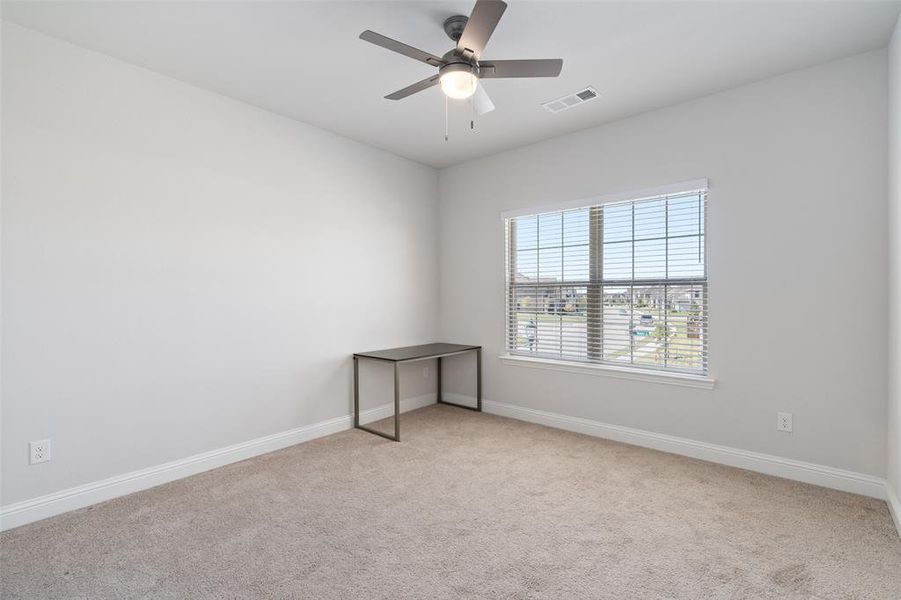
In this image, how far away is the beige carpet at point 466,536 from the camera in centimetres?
187

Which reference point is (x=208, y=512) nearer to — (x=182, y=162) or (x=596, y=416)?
(x=182, y=162)

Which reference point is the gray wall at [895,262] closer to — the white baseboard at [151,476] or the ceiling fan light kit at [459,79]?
the ceiling fan light kit at [459,79]

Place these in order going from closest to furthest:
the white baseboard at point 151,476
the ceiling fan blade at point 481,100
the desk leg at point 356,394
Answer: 1. the white baseboard at point 151,476
2. the ceiling fan blade at point 481,100
3. the desk leg at point 356,394

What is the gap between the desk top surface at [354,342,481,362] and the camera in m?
3.86

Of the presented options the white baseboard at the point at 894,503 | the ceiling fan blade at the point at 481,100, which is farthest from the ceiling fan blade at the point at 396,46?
the white baseboard at the point at 894,503

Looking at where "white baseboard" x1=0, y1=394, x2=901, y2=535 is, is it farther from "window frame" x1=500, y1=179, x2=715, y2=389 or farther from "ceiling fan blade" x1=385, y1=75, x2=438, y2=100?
"ceiling fan blade" x1=385, y1=75, x2=438, y2=100

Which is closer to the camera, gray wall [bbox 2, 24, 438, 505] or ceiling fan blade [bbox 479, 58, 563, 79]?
ceiling fan blade [bbox 479, 58, 563, 79]

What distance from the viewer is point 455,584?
1867mm

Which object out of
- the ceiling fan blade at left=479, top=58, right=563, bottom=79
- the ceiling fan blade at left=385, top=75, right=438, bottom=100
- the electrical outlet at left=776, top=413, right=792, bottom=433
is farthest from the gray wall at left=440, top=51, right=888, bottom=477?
the ceiling fan blade at left=385, top=75, right=438, bottom=100

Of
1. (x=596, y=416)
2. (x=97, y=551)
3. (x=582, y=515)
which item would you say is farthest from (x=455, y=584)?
(x=596, y=416)

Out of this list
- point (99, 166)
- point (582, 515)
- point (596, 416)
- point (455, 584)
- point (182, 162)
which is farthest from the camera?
point (596, 416)

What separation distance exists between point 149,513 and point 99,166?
6.60ft

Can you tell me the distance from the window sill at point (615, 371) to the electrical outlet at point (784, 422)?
42cm

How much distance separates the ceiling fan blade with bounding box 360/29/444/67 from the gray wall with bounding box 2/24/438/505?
176 centimetres
